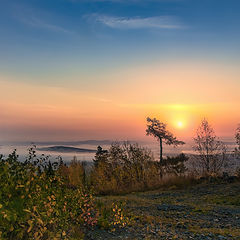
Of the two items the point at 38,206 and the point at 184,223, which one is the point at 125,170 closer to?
the point at 184,223

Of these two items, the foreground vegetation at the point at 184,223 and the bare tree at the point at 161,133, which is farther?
the bare tree at the point at 161,133

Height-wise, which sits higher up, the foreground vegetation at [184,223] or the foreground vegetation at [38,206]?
the foreground vegetation at [38,206]

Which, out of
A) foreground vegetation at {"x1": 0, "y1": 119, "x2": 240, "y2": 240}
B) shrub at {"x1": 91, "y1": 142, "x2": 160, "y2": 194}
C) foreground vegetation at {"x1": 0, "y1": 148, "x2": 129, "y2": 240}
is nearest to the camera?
foreground vegetation at {"x1": 0, "y1": 148, "x2": 129, "y2": 240}

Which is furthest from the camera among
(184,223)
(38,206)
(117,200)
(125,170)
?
(125,170)

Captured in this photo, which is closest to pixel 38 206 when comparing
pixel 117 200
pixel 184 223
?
pixel 184 223

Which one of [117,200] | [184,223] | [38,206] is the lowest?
[117,200]

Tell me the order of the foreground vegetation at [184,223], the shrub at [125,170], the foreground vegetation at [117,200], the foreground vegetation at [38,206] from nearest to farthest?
the foreground vegetation at [38,206], the foreground vegetation at [117,200], the foreground vegetation at [184,223], the shrub at [125,170]

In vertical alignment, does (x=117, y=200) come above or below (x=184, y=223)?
below

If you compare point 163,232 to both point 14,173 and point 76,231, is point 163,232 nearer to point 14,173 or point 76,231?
point 76,231

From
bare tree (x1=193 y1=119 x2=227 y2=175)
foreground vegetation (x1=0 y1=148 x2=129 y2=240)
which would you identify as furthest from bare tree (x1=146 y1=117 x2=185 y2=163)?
foreground vegetation (x1=0 y1=148 x2=129 y2=240)

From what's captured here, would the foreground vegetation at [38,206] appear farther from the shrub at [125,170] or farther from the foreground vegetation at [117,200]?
the shrub at [125,170]

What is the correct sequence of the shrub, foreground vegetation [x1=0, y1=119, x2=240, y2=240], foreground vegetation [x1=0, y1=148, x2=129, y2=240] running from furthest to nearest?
1. the shrub
2. foreground vegetation [x1=0, y1=119, x2=240, y2=240]
3. foreground vegetation [x1=0, y1=148, x2=129, y2=240]

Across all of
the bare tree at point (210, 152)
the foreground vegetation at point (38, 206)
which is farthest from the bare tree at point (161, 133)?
the foreground vegetation at point (38, 206)

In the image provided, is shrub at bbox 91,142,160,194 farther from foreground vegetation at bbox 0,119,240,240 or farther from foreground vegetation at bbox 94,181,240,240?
foreground vegetation at bbox 94,181,240,240
